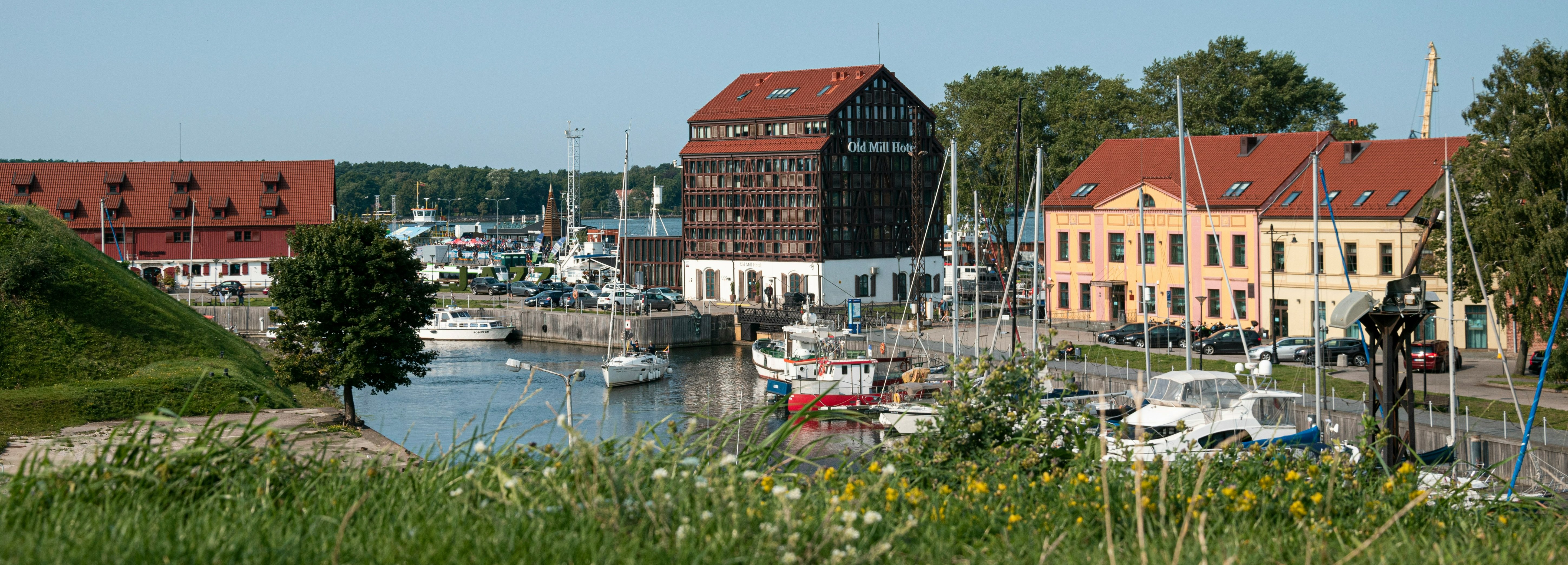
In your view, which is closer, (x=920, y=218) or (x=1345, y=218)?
(x=1345, y=218)

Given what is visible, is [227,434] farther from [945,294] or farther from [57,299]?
[945,294]

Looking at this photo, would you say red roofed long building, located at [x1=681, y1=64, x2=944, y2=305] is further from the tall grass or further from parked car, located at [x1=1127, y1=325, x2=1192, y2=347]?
the tall grass

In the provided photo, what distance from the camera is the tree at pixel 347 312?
38812 millimetres

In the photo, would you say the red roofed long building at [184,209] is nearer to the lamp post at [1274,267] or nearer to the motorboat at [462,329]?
the motorboat at [462,329]

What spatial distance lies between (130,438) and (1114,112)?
87929 mm

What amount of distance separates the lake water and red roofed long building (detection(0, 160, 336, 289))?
2521 centimetres

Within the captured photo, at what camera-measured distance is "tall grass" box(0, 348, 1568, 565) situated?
6102mm

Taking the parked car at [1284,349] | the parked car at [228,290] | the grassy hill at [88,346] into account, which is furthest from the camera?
the parked car at [228,290]

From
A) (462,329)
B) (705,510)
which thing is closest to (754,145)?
(462,329)

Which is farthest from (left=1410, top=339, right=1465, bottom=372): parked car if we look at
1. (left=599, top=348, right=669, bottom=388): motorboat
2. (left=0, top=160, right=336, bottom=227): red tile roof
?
(left=0, top=160, right=336, bottom=227): red tile roof

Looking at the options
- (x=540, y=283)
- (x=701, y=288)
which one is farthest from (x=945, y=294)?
(x=540, y=283)

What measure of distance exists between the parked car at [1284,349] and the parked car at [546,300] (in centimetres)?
4656

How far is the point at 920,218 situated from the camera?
280 ft

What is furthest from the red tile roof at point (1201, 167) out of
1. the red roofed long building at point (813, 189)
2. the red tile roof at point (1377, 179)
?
the red roofed long building at point (813, 189)
